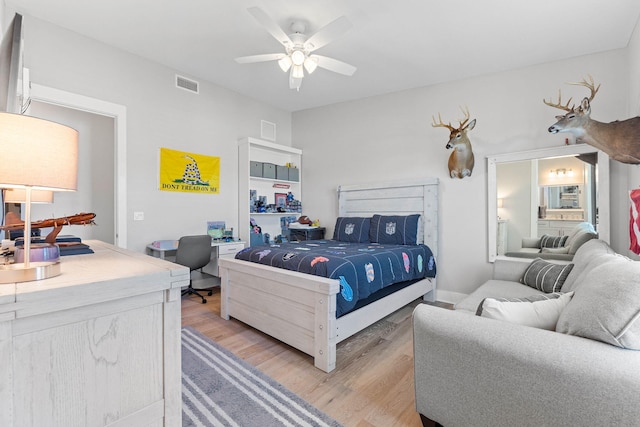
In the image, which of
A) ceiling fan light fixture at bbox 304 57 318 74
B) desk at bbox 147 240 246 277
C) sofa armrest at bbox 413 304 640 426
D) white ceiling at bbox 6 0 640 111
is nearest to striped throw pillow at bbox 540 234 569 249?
white ceiling at bbox 6 0 640 111

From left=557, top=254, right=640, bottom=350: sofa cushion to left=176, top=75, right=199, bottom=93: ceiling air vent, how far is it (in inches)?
165

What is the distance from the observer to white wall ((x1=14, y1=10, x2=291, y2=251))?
2775 millimetres

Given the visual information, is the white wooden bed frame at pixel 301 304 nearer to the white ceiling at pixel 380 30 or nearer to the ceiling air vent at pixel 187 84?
the white ceiling at pixel 380 30

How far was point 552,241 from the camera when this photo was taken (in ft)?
9.62

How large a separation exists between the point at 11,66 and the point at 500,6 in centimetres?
323

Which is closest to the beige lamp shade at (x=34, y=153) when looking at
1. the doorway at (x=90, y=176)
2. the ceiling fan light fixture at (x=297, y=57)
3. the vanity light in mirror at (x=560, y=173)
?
the ceiling fan light fixture at (x=297, y=57)

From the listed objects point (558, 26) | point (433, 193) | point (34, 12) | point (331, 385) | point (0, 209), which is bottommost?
point (331, 385)

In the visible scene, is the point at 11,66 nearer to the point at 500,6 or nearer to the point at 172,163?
the point at 172,163

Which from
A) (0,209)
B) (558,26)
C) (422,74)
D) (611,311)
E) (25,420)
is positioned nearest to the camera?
(25,420)

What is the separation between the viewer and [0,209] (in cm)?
174

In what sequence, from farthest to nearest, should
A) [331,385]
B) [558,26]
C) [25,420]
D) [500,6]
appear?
[558,26] → [500,6] → [331,385] → [25,420]

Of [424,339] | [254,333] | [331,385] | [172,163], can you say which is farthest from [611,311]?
[172,163]

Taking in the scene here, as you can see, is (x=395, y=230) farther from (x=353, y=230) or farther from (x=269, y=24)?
(x=269, y=24)

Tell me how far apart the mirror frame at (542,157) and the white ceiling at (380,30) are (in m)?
0.97
